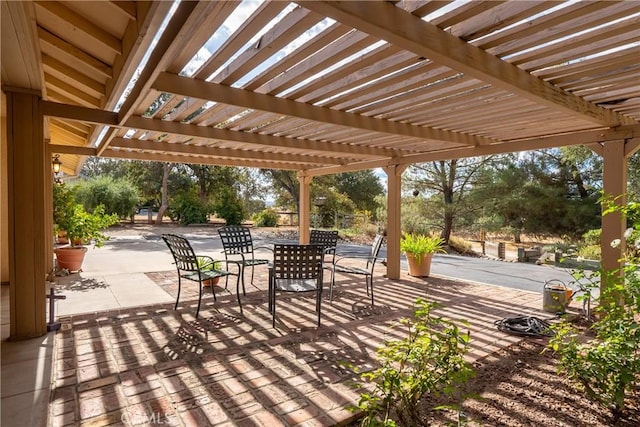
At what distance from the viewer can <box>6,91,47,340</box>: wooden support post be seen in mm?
2873

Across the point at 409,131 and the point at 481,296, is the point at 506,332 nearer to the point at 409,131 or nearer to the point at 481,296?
the point at 481,296

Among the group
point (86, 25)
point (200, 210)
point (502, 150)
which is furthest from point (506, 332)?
point (200, 210)

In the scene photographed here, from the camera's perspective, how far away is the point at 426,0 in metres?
1.51

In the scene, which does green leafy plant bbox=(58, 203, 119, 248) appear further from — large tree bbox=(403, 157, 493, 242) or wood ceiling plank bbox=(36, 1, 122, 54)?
large tree bbox=(403, 157, 493, 242)

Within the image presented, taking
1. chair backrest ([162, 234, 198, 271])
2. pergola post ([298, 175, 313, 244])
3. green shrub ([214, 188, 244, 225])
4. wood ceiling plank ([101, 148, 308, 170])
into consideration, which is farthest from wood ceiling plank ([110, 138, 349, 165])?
green shrub ([214, 188, 244, 225])

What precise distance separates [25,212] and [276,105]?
232cm

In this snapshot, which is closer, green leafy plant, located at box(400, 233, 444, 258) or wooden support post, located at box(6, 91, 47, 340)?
wooden support post, located at box(6, 91, 47, 340)

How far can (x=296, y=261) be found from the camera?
11.2ft

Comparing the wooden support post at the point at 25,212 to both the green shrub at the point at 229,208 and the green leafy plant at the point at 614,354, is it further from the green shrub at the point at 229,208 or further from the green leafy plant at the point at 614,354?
the green shrub at the point at 229,208

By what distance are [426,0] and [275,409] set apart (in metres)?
2.28

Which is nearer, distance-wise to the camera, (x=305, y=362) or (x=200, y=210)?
(x=305, y=362)

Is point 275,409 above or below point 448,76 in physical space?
below

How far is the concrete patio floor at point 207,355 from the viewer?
79.4 inches

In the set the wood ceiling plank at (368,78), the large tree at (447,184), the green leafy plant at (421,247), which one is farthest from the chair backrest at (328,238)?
the large tree at (447,184)
